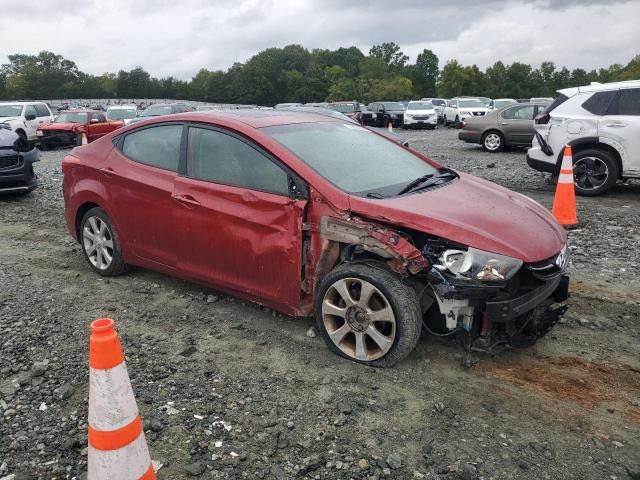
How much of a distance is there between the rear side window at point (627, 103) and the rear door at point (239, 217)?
697 centimetres

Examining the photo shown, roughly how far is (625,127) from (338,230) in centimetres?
682

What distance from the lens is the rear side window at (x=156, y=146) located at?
4465 mm

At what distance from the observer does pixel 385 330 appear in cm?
345

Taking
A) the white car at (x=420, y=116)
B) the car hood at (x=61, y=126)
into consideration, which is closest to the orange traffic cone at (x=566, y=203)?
the car hood at (x=61, y=126)

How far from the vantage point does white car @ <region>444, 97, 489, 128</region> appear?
28.7 m

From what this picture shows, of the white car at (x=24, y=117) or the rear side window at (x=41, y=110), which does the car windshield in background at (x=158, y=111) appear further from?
the rear side window at (x=41, y=110)

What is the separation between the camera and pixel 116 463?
1.91m

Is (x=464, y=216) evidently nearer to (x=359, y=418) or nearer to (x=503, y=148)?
(x=359, y=418)

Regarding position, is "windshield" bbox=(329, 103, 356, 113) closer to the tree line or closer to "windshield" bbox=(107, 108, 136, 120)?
"windshield" bbox=(107, 108, 136, 120)

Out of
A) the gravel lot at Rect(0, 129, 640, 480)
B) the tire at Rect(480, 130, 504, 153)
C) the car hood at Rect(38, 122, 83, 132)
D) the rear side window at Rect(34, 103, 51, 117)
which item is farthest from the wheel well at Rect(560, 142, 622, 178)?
the rear side window at Rect(34, 103, 51, 117)

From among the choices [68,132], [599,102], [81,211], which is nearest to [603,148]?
[599,102]

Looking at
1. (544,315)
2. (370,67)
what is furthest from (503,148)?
(370,67)

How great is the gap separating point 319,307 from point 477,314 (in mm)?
1014

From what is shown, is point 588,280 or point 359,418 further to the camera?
point 588,280
